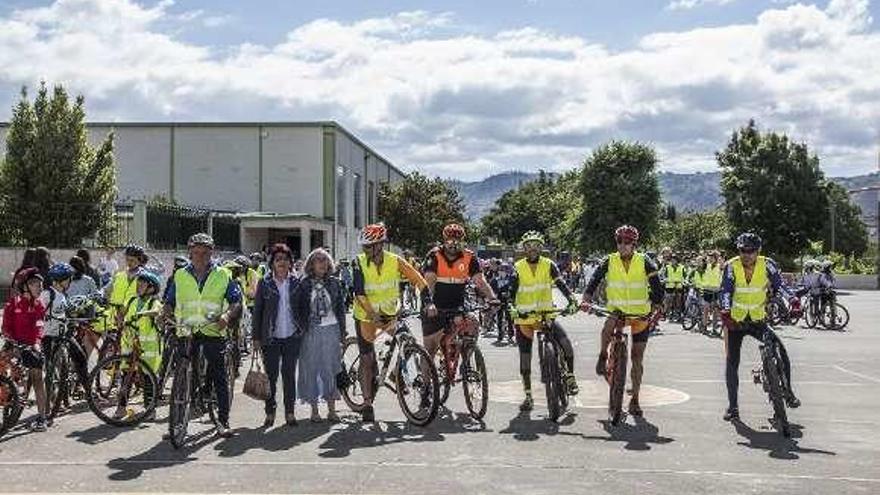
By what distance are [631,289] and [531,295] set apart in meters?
1.01

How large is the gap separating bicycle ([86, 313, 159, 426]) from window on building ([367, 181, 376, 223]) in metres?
62.5

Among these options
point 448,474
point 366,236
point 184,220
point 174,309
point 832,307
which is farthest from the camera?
point 184,220

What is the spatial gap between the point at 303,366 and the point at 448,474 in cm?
295

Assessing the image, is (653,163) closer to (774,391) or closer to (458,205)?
(458,205)

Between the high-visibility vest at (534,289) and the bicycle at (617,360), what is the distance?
529 mm

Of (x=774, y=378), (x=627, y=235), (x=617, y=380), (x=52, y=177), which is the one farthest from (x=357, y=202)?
(x=774, y=378)

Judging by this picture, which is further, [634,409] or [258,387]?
[634,409]

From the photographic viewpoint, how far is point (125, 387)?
9.91m

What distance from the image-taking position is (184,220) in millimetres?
36375

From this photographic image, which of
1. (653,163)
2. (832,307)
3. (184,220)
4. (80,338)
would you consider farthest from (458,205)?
(80,338)

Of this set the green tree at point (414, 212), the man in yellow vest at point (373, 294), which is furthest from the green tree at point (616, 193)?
the man in yellow vest at point (373, 294)

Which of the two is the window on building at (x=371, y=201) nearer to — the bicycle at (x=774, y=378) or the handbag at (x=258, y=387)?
the handbag at (x=258, y=387)

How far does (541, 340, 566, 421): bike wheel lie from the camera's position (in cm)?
997

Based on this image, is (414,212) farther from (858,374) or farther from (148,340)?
(148,340)
